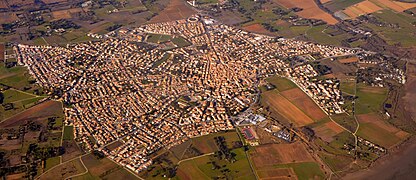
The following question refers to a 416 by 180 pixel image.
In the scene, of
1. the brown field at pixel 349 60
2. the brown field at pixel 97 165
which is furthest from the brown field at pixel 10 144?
the brown field at pixel 349 60

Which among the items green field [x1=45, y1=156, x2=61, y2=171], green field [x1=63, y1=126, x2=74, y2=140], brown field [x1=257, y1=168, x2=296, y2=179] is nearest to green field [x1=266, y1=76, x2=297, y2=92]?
brown field [x1=257, y1=168, x2=296, y2=179]

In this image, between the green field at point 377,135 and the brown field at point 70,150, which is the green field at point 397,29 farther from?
→ the brown field at point 70,150

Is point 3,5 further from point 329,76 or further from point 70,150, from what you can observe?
point 329,76

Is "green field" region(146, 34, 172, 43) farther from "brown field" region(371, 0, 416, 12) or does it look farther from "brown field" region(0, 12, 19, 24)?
"brown field" region(371, 0, 416, 12)

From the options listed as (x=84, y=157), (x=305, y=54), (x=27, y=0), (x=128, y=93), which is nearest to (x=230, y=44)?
(x=305, y=54)

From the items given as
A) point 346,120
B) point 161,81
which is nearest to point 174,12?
point 161,81

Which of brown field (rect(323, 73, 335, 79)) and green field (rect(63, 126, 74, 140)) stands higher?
green field (rect(63, 126, 74, 140))

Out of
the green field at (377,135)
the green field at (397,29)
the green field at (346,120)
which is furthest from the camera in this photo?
the green field at (397,29)
